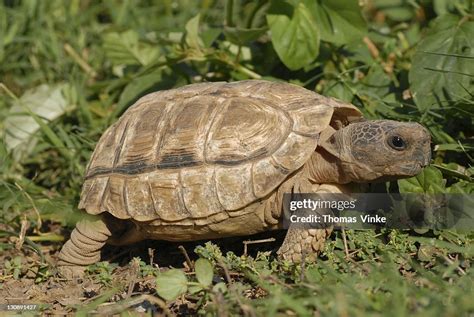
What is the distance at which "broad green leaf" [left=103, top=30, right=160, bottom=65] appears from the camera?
652cm

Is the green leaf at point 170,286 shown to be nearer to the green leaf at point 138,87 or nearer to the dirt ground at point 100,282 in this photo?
the dirt ground at point 100,282

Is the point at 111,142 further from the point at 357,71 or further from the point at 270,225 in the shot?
the point at 357,71

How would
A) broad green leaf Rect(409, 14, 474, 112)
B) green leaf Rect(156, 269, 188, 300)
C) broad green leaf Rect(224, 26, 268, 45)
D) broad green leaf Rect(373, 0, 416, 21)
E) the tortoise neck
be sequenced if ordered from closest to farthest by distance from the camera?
green leaf Rect(156, 269, 188, 300), the tortoise neck, broad green leaf Rect(409, 14, 474, 112), broad green leaf Rect(224, 26, 268, 45), broad green leaf Rect(373, 0, 416, 21)

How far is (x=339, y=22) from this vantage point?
5.72m

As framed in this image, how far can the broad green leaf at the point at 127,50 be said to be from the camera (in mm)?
6516

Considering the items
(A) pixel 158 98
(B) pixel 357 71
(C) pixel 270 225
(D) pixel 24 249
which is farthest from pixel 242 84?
(D) pixel 24 249

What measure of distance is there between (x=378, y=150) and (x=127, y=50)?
301 centimetres

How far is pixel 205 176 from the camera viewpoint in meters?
4.32

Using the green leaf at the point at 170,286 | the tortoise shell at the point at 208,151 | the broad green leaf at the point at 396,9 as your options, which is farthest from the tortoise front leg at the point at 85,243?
the broad green leaf at the point at 396,9

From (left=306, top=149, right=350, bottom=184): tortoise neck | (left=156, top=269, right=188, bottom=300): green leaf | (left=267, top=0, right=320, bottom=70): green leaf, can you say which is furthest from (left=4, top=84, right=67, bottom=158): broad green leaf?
(left=156, top=269, right=188, bottom=300): green leaf

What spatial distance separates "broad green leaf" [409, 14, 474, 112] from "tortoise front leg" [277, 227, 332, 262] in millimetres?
1417

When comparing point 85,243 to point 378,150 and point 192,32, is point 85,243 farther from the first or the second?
point 378,150

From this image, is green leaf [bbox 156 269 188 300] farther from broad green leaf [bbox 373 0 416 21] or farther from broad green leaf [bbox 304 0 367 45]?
broad green leaf [bbox 373 0 416 21]

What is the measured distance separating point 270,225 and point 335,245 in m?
0.42
